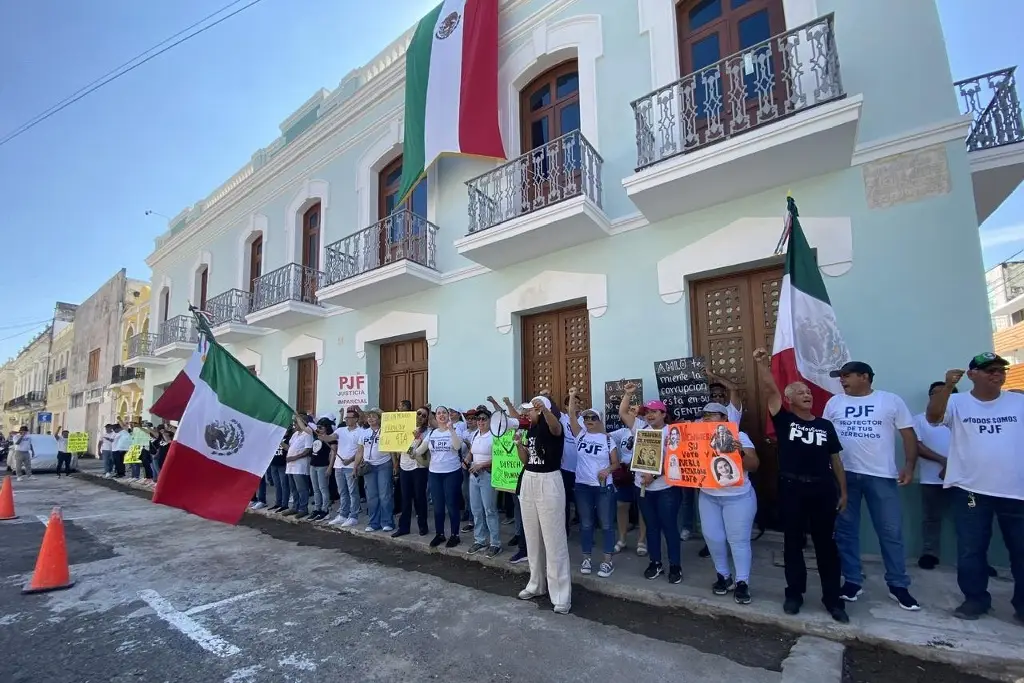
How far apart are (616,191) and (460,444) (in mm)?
4164

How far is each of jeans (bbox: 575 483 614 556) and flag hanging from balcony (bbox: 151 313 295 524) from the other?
3.87 m

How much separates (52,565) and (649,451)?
5964mm

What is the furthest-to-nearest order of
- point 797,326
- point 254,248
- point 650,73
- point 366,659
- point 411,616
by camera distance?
point 254,248
point 650,73
point 797,326
point 411,616
point 366,659

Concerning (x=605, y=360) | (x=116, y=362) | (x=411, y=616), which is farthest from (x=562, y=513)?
(x=116, y=362)

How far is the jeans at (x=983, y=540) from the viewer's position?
3.62m

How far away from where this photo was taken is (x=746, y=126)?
5820 millimetres

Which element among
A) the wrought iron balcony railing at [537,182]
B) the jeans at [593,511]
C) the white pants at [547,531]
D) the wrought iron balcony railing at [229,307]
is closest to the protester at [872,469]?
the jeans at [593,511]

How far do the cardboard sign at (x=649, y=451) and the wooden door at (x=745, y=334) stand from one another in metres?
1.89

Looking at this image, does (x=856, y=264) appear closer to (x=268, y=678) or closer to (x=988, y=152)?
(x=988, y=152)

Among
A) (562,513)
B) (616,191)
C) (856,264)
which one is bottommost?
(562,513)

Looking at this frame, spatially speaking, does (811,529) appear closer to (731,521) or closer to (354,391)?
(731,521)

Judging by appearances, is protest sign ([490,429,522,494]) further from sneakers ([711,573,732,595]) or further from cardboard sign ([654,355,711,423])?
sneakers ([711,573,732,595])

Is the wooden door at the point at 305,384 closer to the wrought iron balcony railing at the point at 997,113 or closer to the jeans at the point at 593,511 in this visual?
the jeans at the point at 593,511

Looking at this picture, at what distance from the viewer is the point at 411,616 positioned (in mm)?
4211
